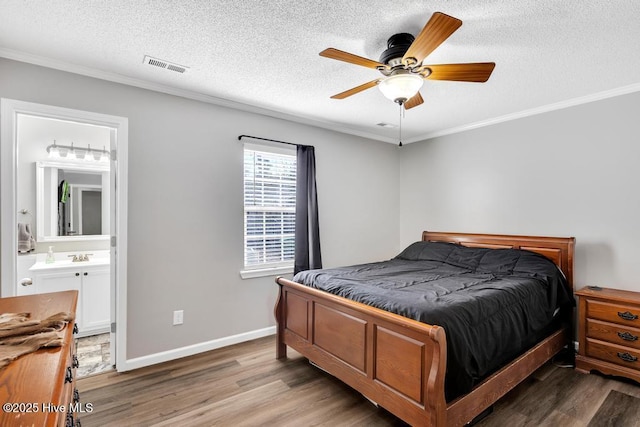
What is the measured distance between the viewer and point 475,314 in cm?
199

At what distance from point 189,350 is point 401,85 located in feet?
9.60

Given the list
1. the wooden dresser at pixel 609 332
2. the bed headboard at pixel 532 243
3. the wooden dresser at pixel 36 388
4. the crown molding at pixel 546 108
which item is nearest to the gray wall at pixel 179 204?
the wooden dresser at pixel 36 388

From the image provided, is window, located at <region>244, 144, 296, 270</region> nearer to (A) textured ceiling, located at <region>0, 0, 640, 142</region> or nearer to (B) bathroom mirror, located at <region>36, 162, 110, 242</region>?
(A) textured ceiling, located at <region>0, 0, 640, 142</region>

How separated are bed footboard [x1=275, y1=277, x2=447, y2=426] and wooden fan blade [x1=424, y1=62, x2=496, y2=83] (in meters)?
1.51

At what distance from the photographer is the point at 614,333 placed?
2.62 meters

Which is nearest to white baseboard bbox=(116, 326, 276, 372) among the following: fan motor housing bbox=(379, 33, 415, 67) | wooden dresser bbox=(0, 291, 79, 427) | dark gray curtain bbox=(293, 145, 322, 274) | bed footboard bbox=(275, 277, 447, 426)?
bed footboard bbox=(275, 277, 447, 426)

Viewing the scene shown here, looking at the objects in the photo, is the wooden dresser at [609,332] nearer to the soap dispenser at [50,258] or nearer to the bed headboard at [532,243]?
the bed headboard at [532,243]

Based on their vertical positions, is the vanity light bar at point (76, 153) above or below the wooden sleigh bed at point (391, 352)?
above

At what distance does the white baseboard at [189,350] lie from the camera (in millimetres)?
2742

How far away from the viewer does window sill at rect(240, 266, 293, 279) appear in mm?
3387

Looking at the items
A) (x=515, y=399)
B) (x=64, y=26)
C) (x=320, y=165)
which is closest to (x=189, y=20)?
(x=64, y=26)

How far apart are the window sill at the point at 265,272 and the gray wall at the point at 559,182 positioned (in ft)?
7.16

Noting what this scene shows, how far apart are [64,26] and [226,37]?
99cm

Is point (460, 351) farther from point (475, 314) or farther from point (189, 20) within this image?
point (189, 20)
